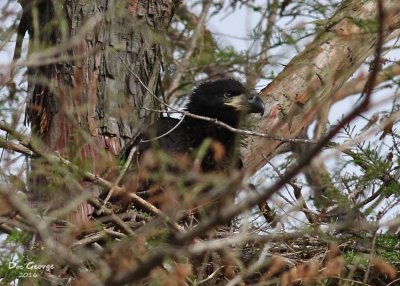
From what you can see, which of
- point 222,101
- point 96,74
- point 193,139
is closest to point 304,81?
point 222,101

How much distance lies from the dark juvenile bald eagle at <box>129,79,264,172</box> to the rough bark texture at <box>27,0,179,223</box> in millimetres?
225

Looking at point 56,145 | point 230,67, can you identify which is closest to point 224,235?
point 56,145

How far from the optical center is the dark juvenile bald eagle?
7520 millimetres

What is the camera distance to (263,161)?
297 inches

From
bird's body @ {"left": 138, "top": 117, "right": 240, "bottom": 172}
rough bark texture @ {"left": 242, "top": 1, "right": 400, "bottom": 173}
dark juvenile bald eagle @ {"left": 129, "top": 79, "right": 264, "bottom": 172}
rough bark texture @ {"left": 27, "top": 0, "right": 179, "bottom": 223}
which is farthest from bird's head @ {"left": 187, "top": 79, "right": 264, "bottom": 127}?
rough bark texture @ {"left": 27, "top": 0, "right": 179, "bottom": 223}

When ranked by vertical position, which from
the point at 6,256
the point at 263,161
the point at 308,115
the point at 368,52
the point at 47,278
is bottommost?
the point at 47,278

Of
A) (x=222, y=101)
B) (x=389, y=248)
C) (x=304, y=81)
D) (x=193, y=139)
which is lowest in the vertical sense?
(x=389, y=248)

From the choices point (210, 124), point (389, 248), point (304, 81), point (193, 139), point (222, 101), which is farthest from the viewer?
point (222, 101)

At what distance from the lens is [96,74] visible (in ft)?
24.8

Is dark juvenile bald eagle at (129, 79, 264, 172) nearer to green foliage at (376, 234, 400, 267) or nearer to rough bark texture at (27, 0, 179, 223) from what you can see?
rough bark texture at (27, 0, 179, 223)

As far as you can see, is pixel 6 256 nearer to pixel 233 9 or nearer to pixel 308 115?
pixel 308 115

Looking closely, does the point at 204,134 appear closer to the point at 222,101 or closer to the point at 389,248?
the point at 222,101

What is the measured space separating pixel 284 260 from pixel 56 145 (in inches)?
85.7

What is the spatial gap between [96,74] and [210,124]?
46.7 inches
